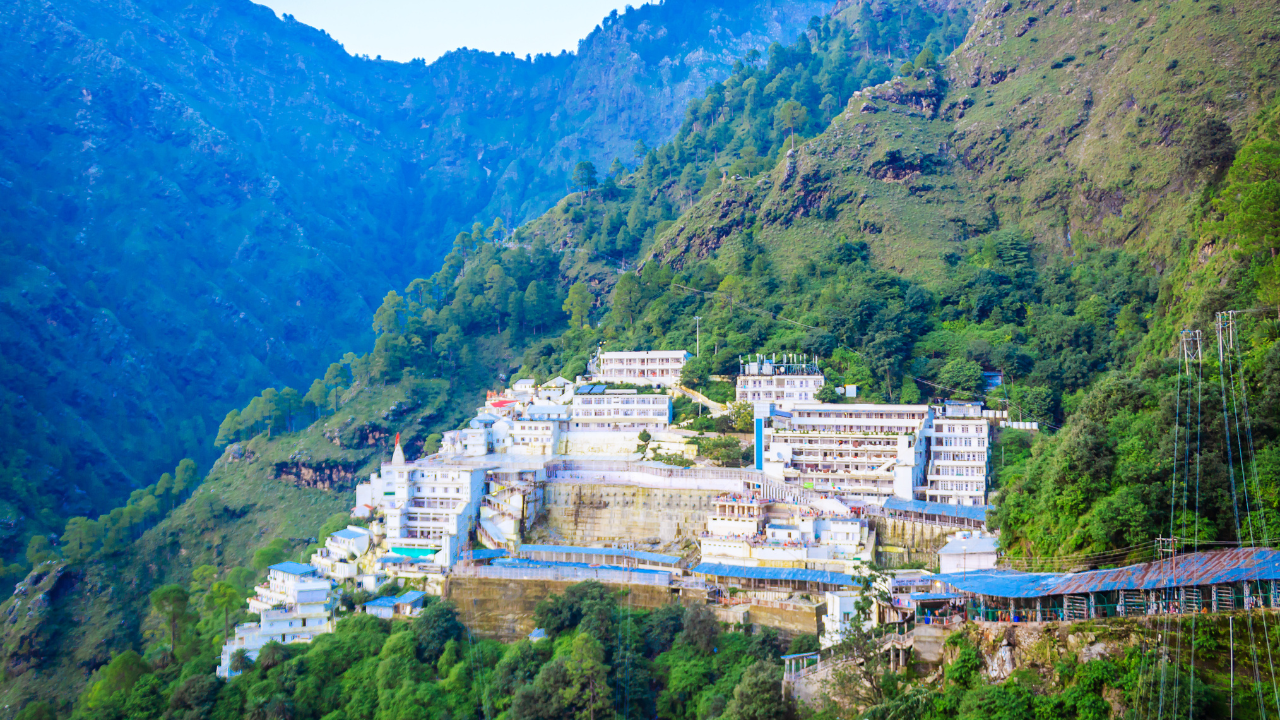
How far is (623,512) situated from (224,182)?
83249 mm

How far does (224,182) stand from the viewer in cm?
10775

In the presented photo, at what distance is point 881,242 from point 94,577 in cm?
5565

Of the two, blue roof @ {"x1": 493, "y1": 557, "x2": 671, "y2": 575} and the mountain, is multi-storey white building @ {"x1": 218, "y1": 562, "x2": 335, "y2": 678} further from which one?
the mountain

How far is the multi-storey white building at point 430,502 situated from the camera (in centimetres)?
4300

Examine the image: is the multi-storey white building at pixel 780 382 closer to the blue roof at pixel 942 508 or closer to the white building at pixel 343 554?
the blue roof at pixel 942 508

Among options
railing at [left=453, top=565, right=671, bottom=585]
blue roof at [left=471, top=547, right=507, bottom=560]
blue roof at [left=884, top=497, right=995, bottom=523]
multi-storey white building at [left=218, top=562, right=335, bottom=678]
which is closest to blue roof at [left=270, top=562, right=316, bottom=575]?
multi-storey white building at [left=218, top=562, right=335, bottom=678]

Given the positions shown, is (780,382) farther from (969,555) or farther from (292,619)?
(292,619)

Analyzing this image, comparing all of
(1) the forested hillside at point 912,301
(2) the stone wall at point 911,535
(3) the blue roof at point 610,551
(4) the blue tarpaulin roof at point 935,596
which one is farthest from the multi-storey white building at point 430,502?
(4) the blue tarpaulin roof at point 935,596

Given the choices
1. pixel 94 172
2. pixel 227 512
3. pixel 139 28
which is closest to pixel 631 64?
pixel 139 28

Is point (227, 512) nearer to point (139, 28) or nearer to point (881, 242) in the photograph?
point (881, 242)

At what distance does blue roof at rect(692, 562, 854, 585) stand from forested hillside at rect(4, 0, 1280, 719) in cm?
401

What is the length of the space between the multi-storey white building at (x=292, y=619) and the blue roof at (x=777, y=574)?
15569 mm

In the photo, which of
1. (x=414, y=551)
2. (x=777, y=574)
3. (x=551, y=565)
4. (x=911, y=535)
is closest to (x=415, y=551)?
(x=414, y=551)

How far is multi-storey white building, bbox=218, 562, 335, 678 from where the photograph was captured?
39031mm
